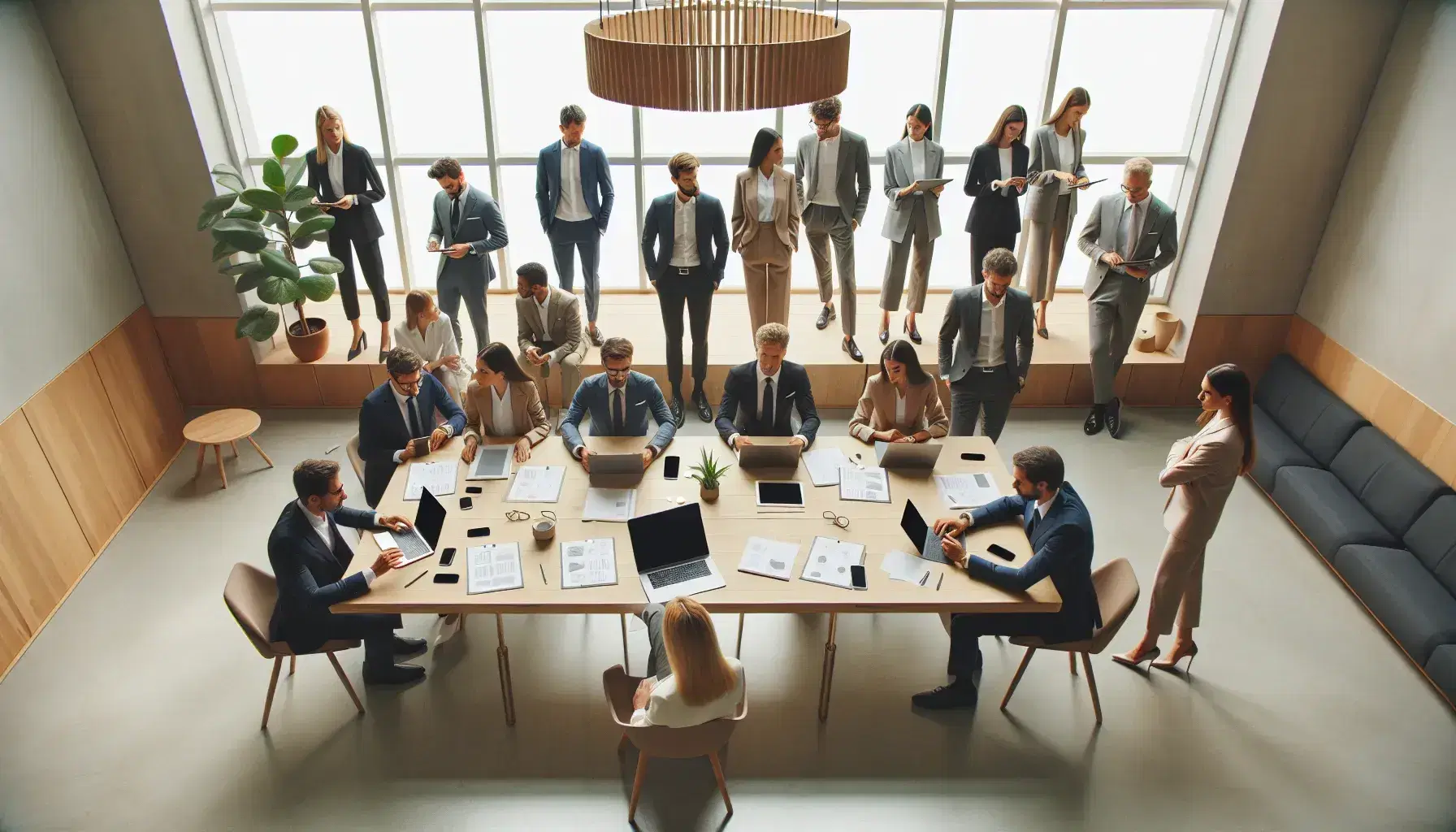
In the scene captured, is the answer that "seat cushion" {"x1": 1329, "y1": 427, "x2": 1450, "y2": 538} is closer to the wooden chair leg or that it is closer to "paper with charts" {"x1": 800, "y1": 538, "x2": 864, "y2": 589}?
"paper with charts" {"x1": 800, "y1": 538, "x2": 864, "y2": 589}

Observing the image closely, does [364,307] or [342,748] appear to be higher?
[364,307]

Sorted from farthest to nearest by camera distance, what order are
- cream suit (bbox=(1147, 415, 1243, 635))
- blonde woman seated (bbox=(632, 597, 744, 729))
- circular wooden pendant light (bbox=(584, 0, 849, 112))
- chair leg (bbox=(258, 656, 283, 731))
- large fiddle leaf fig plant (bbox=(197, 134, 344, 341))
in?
large fiddle leaf fig plant (bbox=(197, 134, 344, 341)), chair leg (bbox=(258, 656, 283, 731)), cream suit (bbox=(1147, 415, 1243, 635)), blonde woman seated (bbox=(632, 597, 744, 729)), circular wooden pendant light (bbox=(584, 0, 849, 112))

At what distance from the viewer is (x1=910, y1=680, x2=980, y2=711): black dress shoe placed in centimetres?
460

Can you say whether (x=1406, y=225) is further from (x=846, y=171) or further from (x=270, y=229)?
(x=270, y=229)

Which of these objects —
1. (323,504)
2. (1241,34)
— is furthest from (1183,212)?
(323,504)

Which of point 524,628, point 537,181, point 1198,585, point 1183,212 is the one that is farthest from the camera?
point 1183,212

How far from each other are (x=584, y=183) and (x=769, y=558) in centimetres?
374

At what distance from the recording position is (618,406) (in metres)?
5.20

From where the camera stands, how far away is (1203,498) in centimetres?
436

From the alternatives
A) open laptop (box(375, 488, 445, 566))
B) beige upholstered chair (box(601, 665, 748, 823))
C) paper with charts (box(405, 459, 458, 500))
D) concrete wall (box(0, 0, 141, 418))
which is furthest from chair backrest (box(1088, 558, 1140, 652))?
concrete wall (box(0, 0, 141, 418))

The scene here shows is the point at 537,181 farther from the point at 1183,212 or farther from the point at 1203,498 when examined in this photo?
the point at 1183,212

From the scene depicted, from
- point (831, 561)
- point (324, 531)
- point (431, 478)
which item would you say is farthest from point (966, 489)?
point (324, 531)

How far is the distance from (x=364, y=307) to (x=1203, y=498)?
6833 millimetres

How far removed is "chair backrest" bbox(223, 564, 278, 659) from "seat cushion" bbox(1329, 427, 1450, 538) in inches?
250
